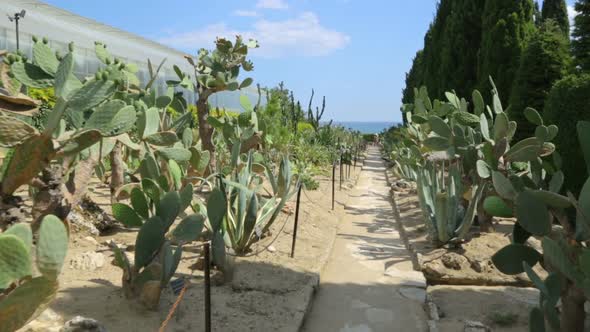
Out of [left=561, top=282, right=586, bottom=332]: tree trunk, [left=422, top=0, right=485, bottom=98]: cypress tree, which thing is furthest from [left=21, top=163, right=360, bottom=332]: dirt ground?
[left=422, top=0, right=485, bottom=98]: cypress tree

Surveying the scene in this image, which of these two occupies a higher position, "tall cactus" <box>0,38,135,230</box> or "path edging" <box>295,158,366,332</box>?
"tall cactus" <box>0,38,135,230</box>

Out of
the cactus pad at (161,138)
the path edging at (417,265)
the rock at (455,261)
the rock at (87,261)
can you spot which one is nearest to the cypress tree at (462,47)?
the path edging at (417,265)

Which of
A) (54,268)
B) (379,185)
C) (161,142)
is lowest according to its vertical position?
(379,185)

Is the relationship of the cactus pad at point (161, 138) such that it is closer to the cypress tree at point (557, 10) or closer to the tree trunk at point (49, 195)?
the tree trunk at point (49, 195)

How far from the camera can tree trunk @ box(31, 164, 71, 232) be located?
97.2 inches

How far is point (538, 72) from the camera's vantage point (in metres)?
6.83

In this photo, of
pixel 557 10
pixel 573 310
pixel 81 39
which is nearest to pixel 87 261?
pixel 573 310

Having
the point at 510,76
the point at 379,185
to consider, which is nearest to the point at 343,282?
the point at 379,185

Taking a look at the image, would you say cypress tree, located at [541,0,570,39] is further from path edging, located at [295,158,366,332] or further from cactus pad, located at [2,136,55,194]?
cactus pad, located at [2,136,55,194]

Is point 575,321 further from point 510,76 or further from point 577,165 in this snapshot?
point 510,76

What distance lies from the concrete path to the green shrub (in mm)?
→ 1635

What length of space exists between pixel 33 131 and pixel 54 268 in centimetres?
66

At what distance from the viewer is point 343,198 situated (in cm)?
813

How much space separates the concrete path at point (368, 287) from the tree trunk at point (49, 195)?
1.56m
